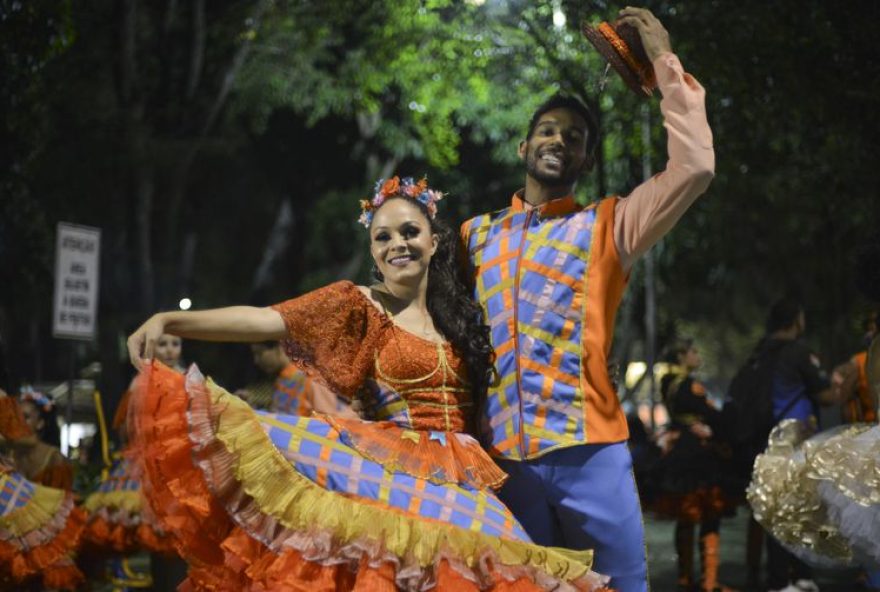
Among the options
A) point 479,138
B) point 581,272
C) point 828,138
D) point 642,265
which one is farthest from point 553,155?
point 479,138

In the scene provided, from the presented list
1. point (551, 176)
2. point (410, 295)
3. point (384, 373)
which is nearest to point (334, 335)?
point (384, 373)

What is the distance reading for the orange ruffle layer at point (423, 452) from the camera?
14.0 ft

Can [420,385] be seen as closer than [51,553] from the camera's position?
Yes

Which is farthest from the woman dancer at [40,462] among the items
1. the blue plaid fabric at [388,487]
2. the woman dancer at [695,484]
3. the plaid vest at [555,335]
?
the plaid vest at [555,335]

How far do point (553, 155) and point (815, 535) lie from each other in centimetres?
258

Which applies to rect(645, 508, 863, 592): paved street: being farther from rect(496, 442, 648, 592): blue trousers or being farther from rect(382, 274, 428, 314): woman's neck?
rect(382, 274, 428, 314): woman's neck

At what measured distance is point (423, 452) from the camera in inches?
171

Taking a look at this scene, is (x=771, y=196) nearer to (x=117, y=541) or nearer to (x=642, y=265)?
(x=642, y=265)

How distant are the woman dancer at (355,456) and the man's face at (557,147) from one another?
0.47 metres

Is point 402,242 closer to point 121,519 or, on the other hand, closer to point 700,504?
point 121,519

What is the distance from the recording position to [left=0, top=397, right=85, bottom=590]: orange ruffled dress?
7.20 meters

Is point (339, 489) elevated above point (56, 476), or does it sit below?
above

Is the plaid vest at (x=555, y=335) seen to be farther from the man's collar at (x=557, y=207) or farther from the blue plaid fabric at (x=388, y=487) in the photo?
the blue plaid fabric at (x=388, y=487)

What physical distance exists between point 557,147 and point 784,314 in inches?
196
